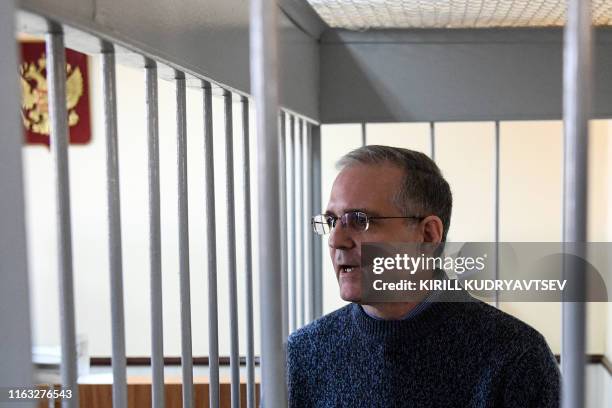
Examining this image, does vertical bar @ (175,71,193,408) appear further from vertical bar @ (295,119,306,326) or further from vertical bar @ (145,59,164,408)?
vertical bar @ (295,119,306,326)

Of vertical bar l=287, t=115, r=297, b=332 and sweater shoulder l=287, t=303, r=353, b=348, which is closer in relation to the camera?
sweater shoulder l=287, t=303, r=353, b=348

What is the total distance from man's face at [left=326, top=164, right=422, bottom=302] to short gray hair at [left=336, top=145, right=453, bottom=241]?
10 mm

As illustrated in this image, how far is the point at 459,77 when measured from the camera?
1.56 meters

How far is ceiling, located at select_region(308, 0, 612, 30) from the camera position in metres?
1.22

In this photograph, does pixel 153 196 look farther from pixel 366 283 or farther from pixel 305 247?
pixel 305 247

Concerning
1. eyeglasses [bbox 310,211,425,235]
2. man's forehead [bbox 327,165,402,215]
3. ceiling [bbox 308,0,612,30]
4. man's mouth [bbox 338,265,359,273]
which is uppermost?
ceiling [bbox 308,0,612,30]

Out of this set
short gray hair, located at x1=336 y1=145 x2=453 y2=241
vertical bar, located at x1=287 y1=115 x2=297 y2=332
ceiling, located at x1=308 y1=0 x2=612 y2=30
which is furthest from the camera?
vertical bar, located at x1=287 y1=115 x2=297 y2=332

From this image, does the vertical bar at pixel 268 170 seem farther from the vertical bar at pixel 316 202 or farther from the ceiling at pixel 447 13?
the vertical bar at pixel 316 202

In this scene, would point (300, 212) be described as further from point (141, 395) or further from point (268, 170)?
point (268, 170)

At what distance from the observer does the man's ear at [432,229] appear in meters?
1.09

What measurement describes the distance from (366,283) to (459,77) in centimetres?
77

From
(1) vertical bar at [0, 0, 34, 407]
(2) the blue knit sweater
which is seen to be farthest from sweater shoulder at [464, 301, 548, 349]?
(1) vertical bar at [0, 0, 34, 407]

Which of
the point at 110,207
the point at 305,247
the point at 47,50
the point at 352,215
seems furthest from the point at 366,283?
the point at 305,247

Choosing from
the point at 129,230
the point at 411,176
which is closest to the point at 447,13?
the point at 411,176
